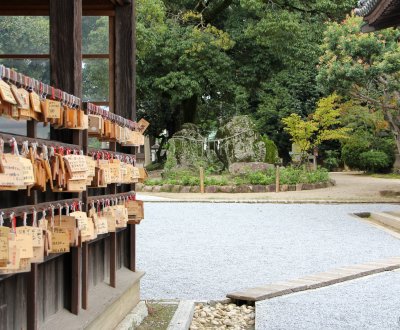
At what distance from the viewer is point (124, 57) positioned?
5328 mm

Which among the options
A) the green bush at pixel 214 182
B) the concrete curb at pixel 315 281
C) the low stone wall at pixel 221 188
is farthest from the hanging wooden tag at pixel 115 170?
the green bush at pixel 214 182

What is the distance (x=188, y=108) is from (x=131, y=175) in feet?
79.1

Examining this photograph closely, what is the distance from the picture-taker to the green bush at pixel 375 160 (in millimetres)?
29359

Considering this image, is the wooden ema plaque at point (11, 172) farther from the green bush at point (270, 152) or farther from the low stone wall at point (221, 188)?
the green bush at point (270, 152)

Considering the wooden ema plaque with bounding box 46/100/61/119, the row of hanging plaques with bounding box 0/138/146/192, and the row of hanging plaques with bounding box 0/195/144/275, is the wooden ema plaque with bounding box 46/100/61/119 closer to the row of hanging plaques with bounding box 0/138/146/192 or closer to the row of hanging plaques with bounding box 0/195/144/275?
the row of hanging plaques with bounding box 0/138/146/192

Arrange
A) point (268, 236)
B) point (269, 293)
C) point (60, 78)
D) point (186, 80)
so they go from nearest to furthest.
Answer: point (60, 78)
point (269, 293)
point (268, 236)
point (186, 80)

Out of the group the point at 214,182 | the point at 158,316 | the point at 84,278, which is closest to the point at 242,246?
the point at 158,316

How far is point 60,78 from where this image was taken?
3768 millimetres

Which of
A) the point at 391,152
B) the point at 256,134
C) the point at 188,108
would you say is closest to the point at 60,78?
the point at 256,134

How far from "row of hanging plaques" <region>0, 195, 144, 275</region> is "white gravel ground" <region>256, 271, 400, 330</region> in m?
1.52

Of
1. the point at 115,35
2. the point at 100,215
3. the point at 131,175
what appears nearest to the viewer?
the point at 100,215

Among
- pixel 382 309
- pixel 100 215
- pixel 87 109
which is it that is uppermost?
pixel 87 109

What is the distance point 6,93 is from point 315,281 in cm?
471

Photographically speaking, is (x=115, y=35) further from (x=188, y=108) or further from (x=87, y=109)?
(x=188, y=108)
